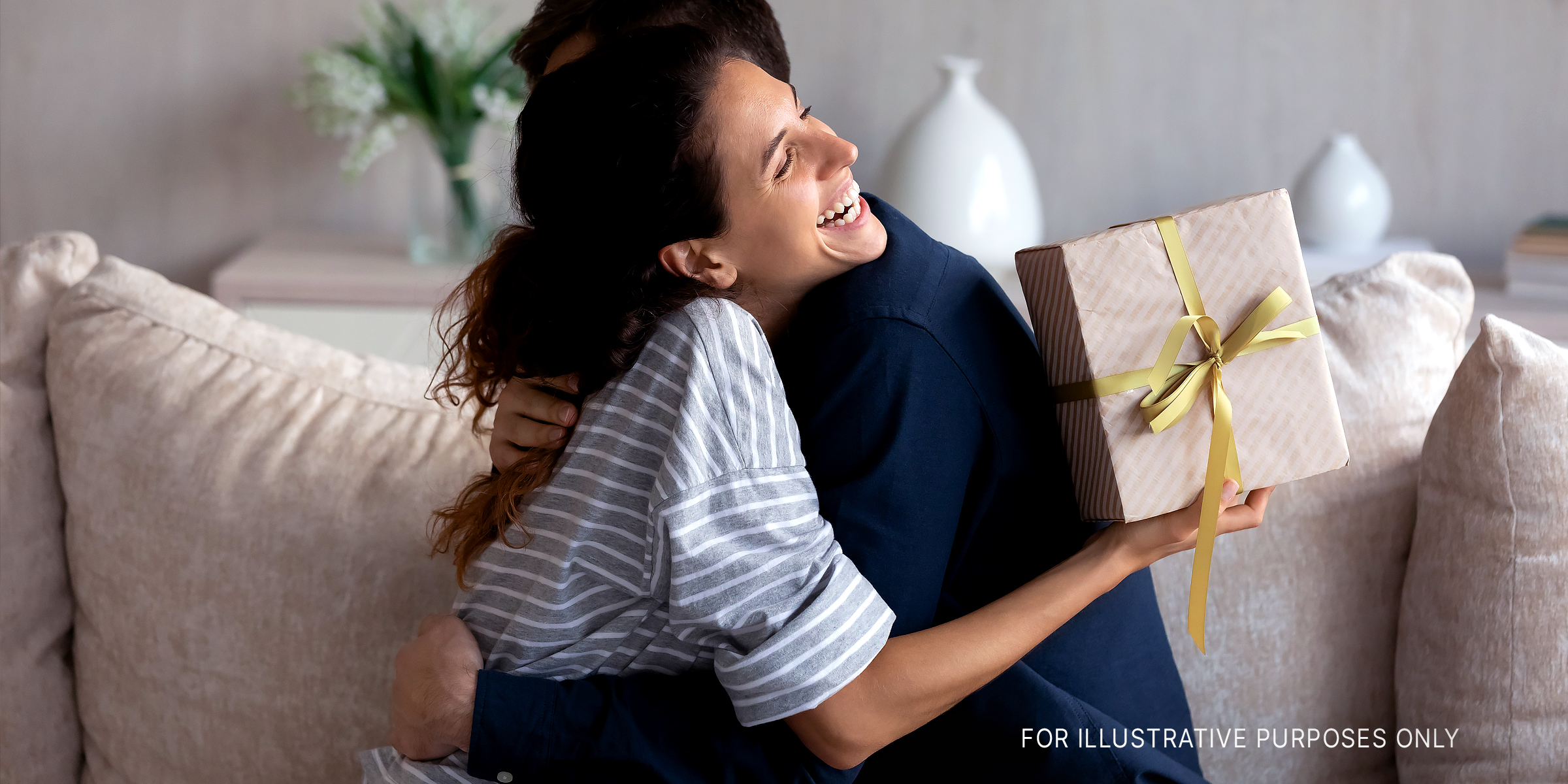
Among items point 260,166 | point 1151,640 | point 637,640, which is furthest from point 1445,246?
point 260,166

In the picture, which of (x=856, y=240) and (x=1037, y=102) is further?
(x=1037, y=102)

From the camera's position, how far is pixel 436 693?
0.90 meters

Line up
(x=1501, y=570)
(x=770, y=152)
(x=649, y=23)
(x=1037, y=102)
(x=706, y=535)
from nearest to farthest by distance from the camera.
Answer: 1. (x=706, y=535)
2. (x=770, y=152)
3. (x=1501, y=570)
4. (x=649, y=23)
5. (x=1037, y=102)

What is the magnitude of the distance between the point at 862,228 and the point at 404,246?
171 cm

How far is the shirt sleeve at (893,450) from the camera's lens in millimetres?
831

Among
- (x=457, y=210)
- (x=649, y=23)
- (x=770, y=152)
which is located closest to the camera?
(x=770, y=152)

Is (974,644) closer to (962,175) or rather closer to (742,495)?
(742,495)

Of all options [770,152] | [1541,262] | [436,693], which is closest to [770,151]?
[770,152]

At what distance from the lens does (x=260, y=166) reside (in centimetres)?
253

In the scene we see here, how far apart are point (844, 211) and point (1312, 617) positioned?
0.64 m

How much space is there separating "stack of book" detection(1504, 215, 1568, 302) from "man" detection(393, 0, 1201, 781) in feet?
5.14

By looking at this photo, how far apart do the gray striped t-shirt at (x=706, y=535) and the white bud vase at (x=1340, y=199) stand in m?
1.73

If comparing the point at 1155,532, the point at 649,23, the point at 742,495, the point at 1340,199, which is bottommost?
the point at 1340,199

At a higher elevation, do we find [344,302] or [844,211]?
[844,211]
